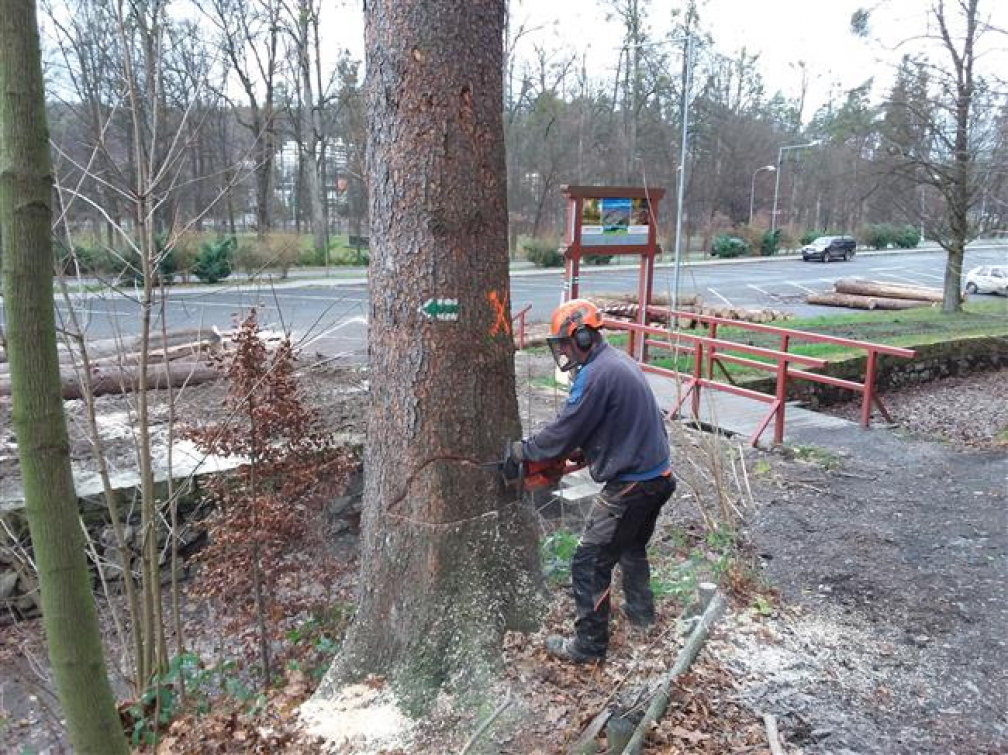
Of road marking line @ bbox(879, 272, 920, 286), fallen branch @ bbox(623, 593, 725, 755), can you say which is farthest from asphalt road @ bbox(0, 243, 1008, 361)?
fallen branch @ bbox(623, 593, 725, 755)

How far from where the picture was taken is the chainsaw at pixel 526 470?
3.61 metres

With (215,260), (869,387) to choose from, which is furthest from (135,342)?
(215,260)

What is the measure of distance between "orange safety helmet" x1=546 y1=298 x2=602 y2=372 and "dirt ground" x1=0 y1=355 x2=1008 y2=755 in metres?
1.30

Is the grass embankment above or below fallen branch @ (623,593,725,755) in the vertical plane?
above

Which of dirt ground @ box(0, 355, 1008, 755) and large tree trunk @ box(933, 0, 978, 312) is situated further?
large tree trunk @ box(933, 0, 978, 312)

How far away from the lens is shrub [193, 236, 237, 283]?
2588cm

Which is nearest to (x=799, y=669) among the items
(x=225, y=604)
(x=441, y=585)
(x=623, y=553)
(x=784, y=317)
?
(x=623, y=553)

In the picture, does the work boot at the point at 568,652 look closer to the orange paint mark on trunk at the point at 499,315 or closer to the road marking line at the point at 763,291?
the orange paint mark on trunk at the point at 499,315

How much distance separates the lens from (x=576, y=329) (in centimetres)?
376

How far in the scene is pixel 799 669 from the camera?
155 inches

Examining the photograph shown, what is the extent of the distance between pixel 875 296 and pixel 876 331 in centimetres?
1118

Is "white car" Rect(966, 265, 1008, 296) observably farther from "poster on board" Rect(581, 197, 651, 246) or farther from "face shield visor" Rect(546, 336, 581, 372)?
"face shield visor" Rect(546, 336, 581, 372)

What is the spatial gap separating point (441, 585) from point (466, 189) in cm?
176

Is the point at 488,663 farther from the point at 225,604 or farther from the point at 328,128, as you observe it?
the point at 328,128
